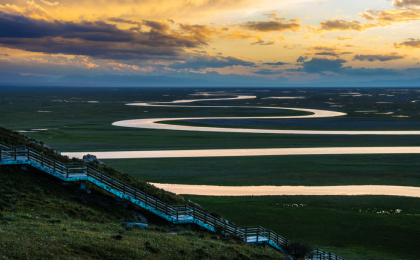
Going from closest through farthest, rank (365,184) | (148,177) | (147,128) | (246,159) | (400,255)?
(400,255) < (365,184) < (148,177) < (246,159) < (147,128)

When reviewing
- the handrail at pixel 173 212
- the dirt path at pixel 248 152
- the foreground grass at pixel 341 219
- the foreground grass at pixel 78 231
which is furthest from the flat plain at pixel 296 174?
the foreground grass at pixel 78 231

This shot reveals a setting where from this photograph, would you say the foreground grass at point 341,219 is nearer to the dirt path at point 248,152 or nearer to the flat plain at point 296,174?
the flat plain at point 296,174

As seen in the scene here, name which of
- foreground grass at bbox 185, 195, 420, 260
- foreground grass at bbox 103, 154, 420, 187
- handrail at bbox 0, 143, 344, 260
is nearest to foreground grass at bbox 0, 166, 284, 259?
handrail at bbox 0, 143, 344, 260

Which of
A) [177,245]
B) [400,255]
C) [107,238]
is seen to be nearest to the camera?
[107,238]

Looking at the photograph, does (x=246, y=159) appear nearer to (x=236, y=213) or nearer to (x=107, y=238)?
(x=236, y=213)

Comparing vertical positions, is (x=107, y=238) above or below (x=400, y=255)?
above

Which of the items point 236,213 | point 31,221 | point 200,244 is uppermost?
point 31,221

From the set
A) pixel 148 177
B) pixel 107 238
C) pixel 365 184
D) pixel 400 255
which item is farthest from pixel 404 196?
pixel 107 238
